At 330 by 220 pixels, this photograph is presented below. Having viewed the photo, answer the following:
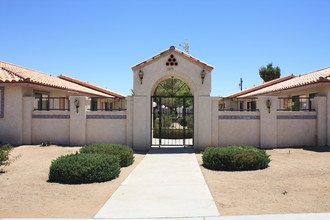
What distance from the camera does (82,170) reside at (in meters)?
7.38

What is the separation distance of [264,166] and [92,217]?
6.01 meters

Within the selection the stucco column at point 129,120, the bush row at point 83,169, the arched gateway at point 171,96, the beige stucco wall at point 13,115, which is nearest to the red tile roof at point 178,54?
the arched gateway at point 171,96

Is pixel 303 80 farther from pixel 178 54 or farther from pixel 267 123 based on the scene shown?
pixel 178 54

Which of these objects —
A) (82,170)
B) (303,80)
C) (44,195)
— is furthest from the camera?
(303,80)

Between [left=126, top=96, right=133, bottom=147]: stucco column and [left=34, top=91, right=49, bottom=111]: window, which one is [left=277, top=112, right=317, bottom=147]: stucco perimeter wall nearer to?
[left=126, top=96, right=133, bottom=147]: stucco column

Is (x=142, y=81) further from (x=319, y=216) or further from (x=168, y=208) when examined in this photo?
(x=319, y=216)

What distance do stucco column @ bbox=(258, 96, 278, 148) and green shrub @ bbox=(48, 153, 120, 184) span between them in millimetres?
8375

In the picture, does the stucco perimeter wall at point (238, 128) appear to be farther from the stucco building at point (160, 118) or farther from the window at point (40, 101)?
the window at point (40, 101)

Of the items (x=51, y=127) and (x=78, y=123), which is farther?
(x=51, y=127)

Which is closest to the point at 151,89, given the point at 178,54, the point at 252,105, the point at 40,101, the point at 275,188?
the point at 178,54

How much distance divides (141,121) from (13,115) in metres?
6.34

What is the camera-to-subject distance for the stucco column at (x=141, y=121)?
13758 millimetres

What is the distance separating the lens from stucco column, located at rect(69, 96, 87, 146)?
14180 mm

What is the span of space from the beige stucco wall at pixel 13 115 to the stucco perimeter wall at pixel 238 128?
9605 millimetres
